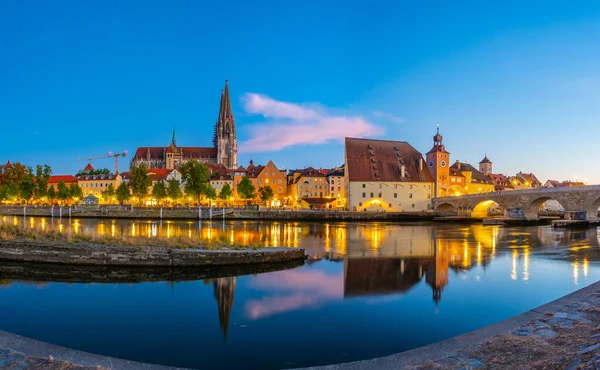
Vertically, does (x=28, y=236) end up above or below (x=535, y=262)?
above

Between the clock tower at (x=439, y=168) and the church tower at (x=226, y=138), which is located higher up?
the church tower at (x=226, y=138)

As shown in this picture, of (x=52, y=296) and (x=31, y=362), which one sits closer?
(x=31, y=362)

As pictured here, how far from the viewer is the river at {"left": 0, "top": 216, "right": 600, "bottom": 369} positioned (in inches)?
321

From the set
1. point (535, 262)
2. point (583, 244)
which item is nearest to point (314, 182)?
point (583, 244)

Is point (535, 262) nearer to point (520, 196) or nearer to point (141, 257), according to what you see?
point (141, 257)

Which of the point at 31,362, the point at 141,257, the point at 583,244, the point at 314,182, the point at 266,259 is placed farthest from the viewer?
the point at 314,182

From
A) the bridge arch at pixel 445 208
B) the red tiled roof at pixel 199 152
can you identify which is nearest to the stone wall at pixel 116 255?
the bridge arch at pixel 445 208

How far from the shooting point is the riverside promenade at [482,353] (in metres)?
5.39

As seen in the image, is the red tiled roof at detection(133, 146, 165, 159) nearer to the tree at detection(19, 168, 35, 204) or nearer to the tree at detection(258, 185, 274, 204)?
the tree at detection(19, 168, 35, 204)

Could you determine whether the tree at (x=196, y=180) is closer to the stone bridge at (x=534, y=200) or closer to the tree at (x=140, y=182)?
the tree at (x=140, y=182)

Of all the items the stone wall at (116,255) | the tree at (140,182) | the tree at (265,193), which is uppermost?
the tree at (140,182)

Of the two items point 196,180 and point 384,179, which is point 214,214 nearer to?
point 196,180

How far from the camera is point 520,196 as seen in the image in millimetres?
53938

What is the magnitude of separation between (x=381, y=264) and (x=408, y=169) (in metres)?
61.6
